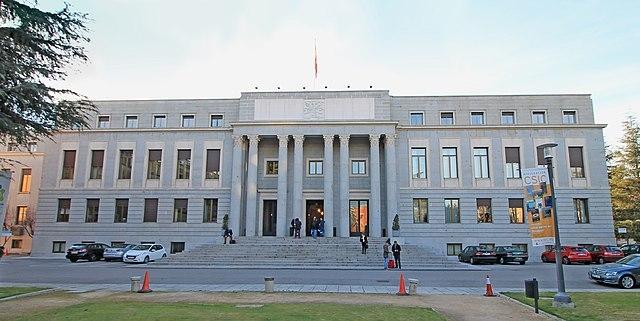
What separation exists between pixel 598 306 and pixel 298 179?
2904cm

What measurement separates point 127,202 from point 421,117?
2787cm

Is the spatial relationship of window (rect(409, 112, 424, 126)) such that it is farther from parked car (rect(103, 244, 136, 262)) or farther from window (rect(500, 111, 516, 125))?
parked car (rect(103, 244, 136, 262))

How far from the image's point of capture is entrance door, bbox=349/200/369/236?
135ft

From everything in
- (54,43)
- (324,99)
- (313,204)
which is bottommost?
(313,204)

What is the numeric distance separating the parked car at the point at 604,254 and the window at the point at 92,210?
41.2 metres

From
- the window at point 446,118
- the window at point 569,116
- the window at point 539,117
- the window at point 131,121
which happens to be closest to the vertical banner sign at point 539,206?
the window at point 446,118

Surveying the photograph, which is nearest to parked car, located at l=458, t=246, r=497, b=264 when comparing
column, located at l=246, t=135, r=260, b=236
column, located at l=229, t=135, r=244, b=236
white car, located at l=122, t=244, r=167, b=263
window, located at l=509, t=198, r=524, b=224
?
window, located at l=509, t=198, r=524, b=224

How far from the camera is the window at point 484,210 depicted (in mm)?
39844

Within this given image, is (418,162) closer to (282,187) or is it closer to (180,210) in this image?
(282,187)

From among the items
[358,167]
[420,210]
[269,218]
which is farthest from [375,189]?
[269,218]

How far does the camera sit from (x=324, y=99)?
4138cm

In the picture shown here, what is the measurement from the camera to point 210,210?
136 ft

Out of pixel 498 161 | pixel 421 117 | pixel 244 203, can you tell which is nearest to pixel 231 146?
pixel 244 203

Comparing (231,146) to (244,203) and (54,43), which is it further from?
(54,43)
